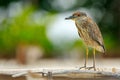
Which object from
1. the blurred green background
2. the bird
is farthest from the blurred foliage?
the bird

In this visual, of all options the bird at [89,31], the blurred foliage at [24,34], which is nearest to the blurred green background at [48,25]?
the blurred foliage at [24,34]

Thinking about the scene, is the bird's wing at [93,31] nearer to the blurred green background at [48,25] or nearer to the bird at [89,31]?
the bird at [89,31]

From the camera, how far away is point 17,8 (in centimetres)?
1037

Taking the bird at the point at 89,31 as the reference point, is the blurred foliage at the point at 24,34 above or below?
above

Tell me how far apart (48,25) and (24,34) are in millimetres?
534

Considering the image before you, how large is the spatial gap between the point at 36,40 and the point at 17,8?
1.60m

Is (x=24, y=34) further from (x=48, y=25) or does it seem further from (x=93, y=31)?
(x=93, y=31)

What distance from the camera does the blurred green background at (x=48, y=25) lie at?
8.94 metres

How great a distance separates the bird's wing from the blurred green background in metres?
4.87

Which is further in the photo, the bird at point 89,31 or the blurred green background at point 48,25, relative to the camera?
the blurred green background at point 48,25

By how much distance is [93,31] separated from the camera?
145 inches

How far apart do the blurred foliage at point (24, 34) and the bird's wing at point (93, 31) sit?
5.06 m

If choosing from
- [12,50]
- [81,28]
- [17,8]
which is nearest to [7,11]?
[17,8]

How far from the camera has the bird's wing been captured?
3.66 metres
